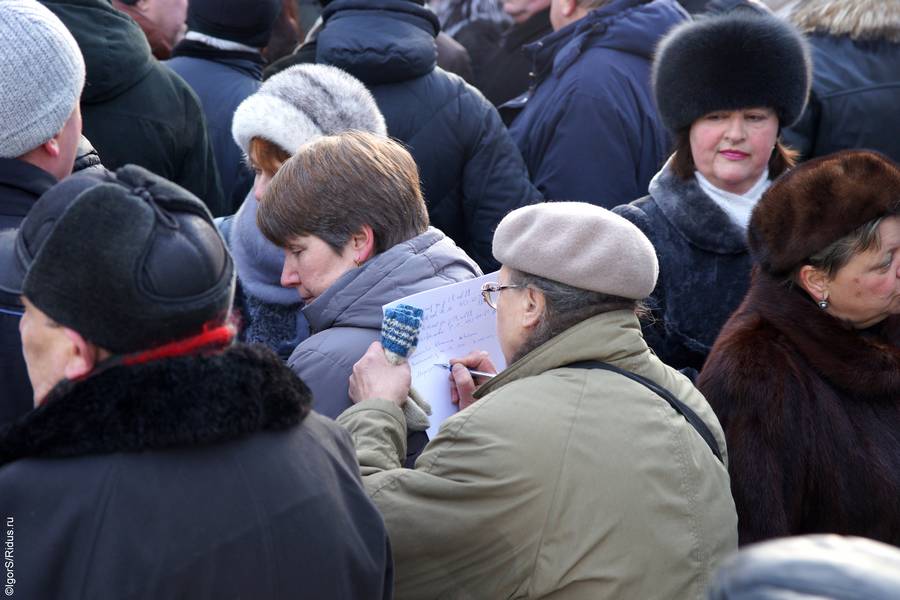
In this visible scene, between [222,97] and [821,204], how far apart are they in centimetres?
280

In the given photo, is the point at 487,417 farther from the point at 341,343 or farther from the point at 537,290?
the point at 341,343

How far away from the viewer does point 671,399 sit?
8.44 feet

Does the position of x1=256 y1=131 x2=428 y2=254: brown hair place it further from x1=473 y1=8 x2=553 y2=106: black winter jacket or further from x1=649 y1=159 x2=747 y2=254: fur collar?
x1=473 y1=8 x2=553 y2=106: black winter jacket

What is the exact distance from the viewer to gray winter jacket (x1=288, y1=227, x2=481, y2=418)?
2.85 m

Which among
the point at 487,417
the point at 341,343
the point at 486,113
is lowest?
the point at 486,113

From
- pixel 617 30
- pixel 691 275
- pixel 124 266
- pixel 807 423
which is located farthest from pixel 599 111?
pixel 124 266

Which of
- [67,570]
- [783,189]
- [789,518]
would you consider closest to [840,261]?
[783,189]

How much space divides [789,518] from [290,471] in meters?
1.63

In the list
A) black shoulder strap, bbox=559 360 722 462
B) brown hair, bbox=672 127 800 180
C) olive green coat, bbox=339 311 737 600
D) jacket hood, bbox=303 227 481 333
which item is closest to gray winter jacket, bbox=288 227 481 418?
jacket hood, bbox=303 227 481 333

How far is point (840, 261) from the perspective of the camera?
10.7 ft

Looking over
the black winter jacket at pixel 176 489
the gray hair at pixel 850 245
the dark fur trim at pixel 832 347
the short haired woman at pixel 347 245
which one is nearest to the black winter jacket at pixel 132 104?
the short haired woman at pixel 347 245

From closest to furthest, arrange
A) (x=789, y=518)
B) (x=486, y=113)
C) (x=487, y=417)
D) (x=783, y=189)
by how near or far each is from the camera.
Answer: (x=487, y=417)
(x=789, y=518)
(x=783, y=189)
(x=486, y=113)

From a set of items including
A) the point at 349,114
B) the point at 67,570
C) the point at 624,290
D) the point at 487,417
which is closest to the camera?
the point at 67,570

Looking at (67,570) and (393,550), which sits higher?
(67,570)
